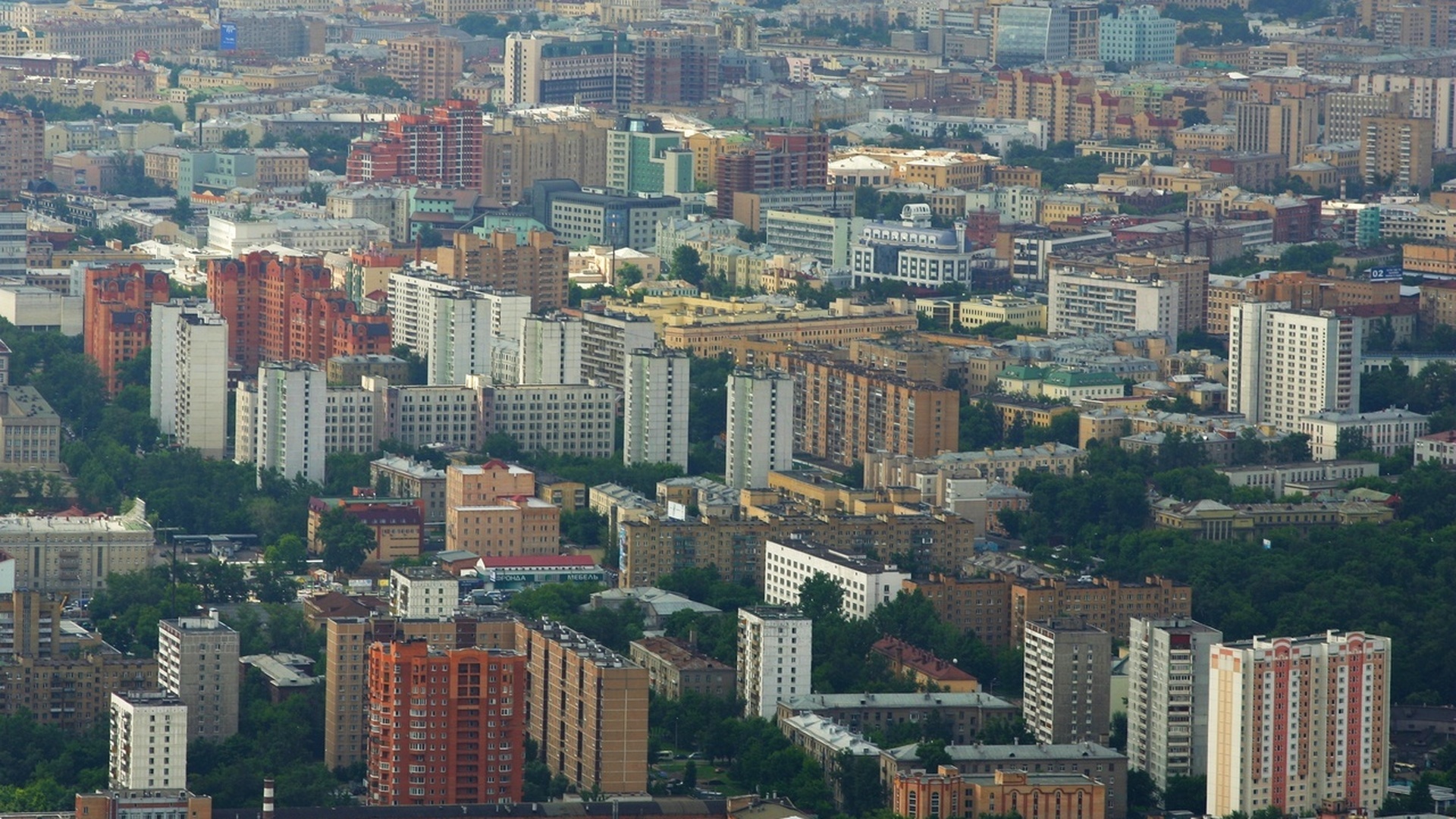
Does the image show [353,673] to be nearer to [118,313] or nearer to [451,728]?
[451,728]

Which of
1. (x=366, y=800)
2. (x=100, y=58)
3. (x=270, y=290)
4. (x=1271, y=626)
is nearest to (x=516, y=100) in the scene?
(x=100, y=58)

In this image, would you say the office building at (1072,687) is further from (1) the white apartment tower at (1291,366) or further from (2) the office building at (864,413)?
(1) the white apartment tower at (1291,366)

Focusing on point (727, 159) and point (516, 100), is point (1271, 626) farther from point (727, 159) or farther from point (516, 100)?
point (516, 100)

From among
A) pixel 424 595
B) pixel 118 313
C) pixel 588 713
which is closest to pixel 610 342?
pixel 118 313

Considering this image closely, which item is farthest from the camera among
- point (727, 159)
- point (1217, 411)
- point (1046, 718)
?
point (727, 159)

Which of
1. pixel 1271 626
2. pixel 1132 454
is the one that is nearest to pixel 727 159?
pixel 1132 454

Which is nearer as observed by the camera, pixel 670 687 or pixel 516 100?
pixel 670 687

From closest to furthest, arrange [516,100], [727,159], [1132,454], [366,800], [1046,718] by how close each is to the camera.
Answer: [366,800]
[1046,718]
[1132,454]
[727,159]
[516,100]
